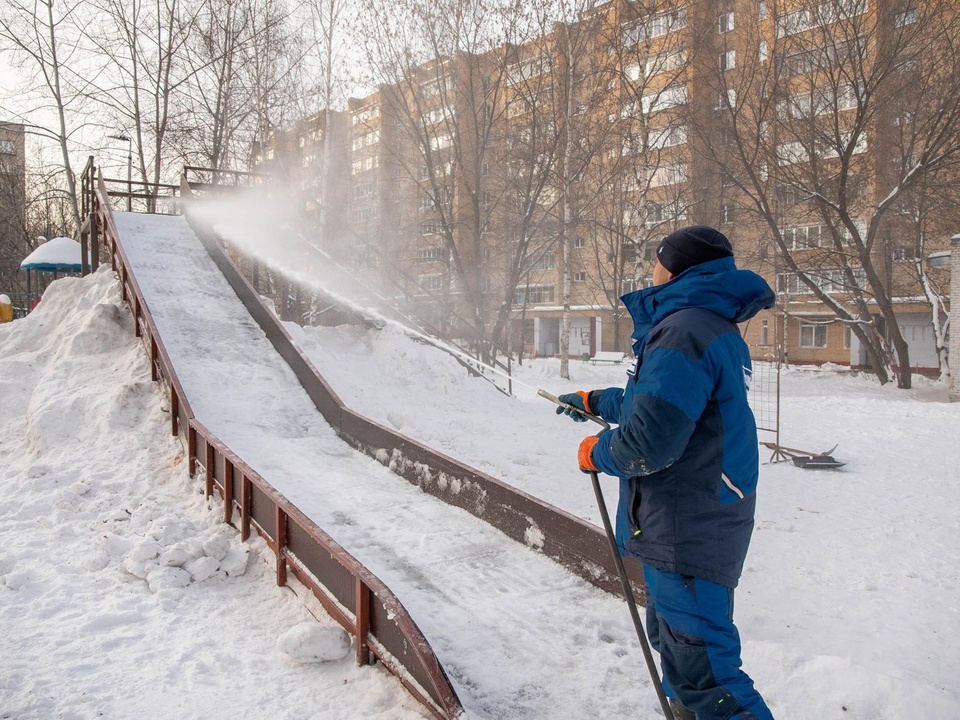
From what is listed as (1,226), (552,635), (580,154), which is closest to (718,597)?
(552,635)

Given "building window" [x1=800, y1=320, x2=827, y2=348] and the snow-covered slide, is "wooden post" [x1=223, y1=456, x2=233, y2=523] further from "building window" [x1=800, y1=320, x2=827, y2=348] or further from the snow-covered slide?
"building window" [x1=800, y1=320, x2=827, y2=348]

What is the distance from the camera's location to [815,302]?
3381cm

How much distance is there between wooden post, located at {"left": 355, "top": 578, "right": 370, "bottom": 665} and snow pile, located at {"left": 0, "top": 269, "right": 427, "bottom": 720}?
3.7 inches

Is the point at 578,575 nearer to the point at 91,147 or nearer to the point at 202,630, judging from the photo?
the point at 202,630

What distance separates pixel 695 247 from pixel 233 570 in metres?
3.88

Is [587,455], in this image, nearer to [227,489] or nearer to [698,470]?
[698,470]

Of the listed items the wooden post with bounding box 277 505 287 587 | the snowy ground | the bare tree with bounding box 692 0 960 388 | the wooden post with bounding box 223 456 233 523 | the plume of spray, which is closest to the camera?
the snowy ground

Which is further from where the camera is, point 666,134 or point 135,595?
point 666,134

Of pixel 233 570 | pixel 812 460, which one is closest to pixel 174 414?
pixel 233 570

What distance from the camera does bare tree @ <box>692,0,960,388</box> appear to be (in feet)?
57.4

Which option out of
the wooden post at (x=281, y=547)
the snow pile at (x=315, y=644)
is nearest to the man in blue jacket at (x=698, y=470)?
the snow pile at (x=315, y=644)

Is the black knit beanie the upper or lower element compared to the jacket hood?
upper

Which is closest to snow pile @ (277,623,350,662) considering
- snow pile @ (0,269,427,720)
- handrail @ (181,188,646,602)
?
snow pile @ (0,269,427,720)

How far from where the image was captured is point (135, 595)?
4309 mm
